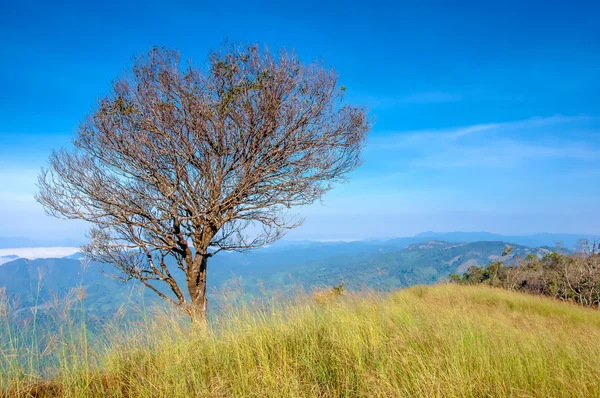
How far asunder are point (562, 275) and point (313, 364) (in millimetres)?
26112

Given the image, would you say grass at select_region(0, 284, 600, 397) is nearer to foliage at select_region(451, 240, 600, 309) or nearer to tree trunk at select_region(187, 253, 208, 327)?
tree trunk at select_region(187, 253, 208, 327)

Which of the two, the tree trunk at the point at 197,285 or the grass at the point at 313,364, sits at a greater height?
the tree trunk at the point at 197,285

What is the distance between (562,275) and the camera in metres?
22.7

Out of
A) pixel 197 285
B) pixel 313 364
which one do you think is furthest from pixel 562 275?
pixel 313 364

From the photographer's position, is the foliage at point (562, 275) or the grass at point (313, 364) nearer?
the grass at point (313, 364)

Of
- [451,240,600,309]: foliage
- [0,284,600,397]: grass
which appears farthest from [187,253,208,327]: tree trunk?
[451,240,600,309]: foliage

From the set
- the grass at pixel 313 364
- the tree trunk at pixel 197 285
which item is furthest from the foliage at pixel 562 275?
the tree trunk at pixel 197 285

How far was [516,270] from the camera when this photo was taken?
1122 inches

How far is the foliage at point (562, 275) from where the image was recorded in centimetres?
2033

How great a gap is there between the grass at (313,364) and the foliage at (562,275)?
16682 millimetres

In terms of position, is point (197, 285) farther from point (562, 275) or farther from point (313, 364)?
point (562, 275)

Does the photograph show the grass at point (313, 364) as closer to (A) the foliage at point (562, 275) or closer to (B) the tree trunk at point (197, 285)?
(B) the tree trunk at point (197, 285)

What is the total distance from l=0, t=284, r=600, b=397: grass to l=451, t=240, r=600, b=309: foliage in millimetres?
16682

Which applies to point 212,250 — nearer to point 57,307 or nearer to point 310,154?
point 310,154
